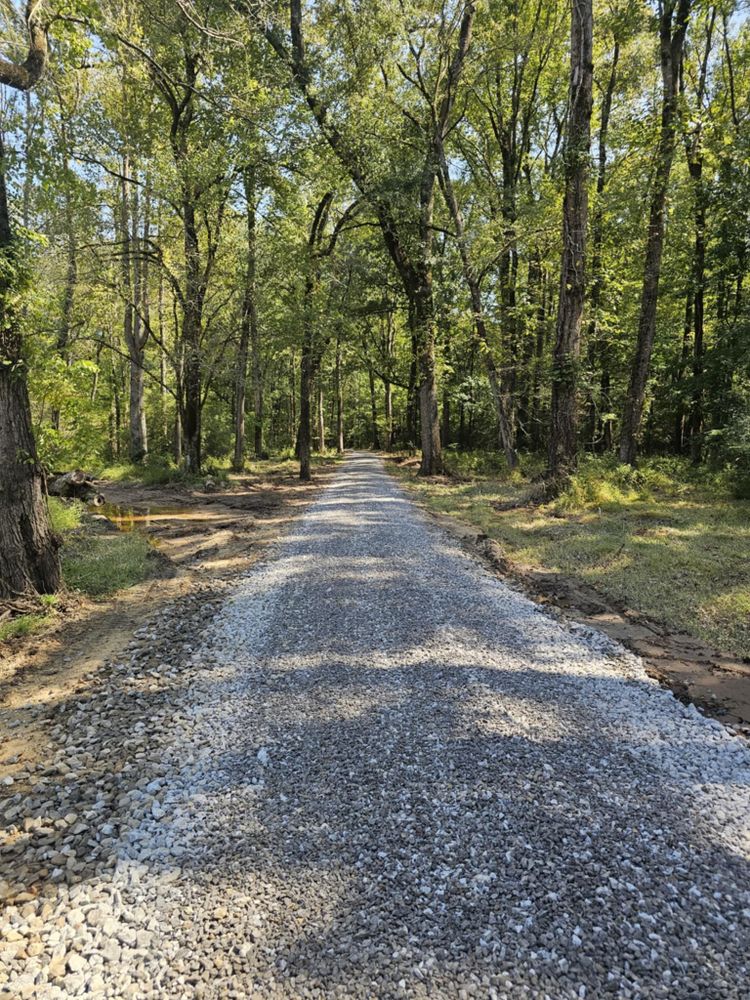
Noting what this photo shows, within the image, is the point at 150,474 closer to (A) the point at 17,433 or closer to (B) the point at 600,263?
(A) the point at 17,433

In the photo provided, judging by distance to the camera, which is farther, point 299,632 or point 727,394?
point 727,394

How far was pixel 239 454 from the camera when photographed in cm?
2039

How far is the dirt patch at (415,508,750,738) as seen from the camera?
372 centimetres

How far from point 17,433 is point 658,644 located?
6.20 metres

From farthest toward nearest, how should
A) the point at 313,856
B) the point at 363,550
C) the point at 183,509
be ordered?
the point at 183,509 → the point at 363,550 → the point at 313,856

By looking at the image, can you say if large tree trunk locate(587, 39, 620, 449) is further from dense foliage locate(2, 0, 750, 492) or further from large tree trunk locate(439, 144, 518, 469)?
large tree trunk locate(439, 144, 518, 469)

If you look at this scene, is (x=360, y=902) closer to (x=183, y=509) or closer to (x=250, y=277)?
(x=183, y=509)

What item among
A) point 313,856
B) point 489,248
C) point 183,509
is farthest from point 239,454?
point 313,856

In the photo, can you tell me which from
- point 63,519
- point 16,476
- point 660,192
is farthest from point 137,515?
point 660,192

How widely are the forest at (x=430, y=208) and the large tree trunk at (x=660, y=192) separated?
0.06 metres

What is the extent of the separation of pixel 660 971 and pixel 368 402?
48.4 meters

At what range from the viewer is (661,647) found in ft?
15.1

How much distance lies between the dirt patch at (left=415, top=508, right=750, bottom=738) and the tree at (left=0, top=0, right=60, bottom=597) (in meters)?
5.29

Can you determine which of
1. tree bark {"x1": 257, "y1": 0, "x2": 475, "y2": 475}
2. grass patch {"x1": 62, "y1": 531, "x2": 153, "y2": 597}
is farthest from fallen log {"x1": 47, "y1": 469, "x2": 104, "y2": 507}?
tree bark {"x1": 257, "y1": 0, "x2": 475, "y2": 475}
